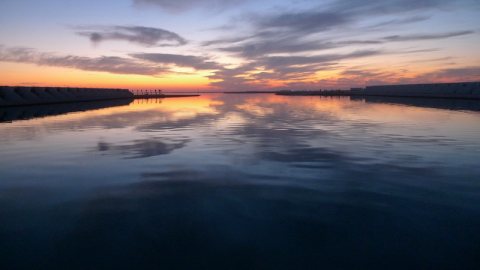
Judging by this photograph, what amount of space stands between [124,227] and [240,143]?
759 cm

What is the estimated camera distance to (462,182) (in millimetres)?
7117

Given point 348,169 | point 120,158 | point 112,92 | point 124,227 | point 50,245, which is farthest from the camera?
point 112,92

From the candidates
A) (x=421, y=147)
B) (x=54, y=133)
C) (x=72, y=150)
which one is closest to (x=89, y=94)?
(x=54, y=133)

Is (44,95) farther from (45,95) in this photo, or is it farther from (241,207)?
(241,207)

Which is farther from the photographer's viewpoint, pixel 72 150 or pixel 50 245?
pixel 72 150

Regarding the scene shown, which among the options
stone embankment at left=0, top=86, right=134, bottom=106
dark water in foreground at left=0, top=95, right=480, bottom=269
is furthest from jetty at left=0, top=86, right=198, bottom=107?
dark water in foreground at left=0, top=95, right=480, bottom=269

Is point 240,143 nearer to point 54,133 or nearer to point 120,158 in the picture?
point 120,158

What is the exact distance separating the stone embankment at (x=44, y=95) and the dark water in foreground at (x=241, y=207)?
25384mm

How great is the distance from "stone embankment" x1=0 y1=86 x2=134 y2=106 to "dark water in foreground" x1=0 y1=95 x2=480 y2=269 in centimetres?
2538

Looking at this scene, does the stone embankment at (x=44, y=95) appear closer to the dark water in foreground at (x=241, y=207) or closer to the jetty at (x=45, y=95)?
the jetty at (x=45, y=95)

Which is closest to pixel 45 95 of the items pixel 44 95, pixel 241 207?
pixel 44 95

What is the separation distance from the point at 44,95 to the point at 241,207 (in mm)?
40669

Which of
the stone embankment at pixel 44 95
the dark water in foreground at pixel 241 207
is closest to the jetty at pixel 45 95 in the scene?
the stone embankment at pixel 44 95

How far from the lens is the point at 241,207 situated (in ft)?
18.9
